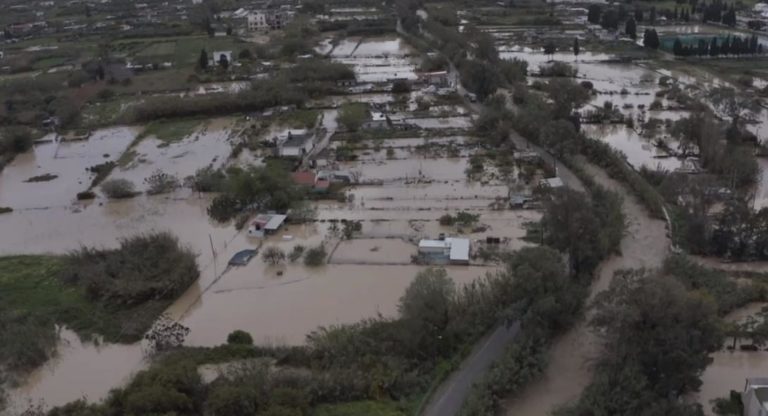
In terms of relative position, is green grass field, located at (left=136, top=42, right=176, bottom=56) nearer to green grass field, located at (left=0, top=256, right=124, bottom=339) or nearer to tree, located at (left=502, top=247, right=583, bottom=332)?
green grass field, located at (left=0, top=256, right=124, bottom=339)

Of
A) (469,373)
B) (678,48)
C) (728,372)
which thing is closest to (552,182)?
(728,372)

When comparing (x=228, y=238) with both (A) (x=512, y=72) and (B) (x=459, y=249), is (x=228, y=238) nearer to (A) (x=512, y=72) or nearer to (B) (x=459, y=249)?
(B) (x=459, y=249)

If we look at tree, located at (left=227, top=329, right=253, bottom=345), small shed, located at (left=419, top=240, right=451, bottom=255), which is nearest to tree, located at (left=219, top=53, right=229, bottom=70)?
small shed, located at (left=419, top=240, right=451, bottom=255)

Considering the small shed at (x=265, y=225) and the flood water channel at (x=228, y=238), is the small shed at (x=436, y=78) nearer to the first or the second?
the flood water channel at (x=228, y=238)

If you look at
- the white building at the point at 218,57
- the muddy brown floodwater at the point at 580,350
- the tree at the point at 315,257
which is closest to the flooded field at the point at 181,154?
the tree at the point at 315,257

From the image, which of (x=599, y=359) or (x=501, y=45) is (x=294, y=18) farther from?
(x=599, y=359)

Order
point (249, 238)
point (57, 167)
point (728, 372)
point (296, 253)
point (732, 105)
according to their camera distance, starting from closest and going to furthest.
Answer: point (728, 372), point (296, 253), point (249, 238), point (732, 105), point (57, 167)

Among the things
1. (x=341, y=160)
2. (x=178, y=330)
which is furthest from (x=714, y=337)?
(x=341, y=160)
